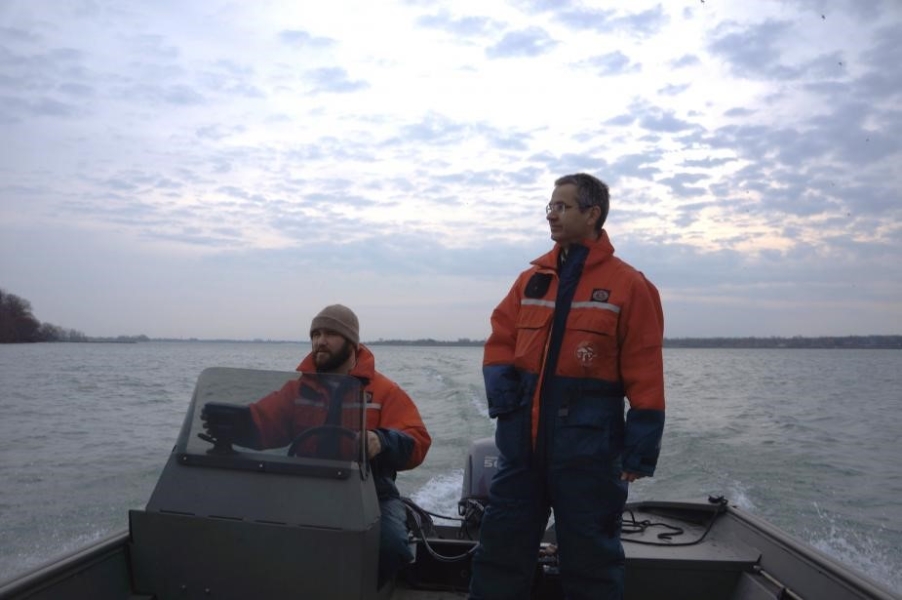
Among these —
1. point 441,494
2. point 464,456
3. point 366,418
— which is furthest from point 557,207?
point 464,456

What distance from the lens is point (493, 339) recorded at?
9.69 feet

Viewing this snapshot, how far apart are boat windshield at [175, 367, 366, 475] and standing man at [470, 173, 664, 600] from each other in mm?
561

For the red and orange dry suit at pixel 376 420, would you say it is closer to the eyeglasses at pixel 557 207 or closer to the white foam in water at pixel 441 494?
the eyeglasses at pixel 557 207

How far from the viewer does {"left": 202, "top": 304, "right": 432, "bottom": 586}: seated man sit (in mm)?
2916

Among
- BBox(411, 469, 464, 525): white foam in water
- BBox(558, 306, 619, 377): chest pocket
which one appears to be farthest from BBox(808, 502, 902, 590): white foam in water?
BBox(558, 306, 619, 377): chest pocket

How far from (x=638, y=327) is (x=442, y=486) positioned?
21.9 ft

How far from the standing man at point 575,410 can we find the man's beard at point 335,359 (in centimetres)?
93

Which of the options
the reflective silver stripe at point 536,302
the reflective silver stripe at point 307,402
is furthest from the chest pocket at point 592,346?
the reflective silver stripe at point 307,402

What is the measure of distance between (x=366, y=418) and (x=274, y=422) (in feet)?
1.27

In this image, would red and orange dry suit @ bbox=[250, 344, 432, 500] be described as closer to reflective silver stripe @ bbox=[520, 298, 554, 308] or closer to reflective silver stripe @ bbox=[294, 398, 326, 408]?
reflective silver stripe @ bbox=[294, 398, 326, 408]

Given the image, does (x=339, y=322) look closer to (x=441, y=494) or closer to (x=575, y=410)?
(x=575, y=410)

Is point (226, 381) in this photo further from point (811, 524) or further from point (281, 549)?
point (811, 524)

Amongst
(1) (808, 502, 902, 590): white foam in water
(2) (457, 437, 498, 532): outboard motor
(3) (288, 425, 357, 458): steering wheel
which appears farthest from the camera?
(1) (808, 502, 902, 590): white foam in water

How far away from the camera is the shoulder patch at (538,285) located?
2.85 m
